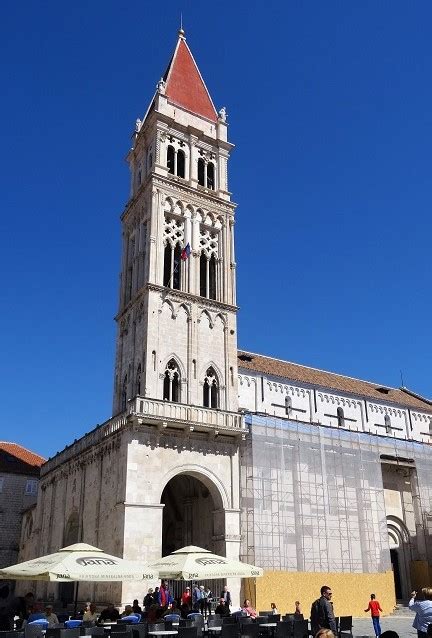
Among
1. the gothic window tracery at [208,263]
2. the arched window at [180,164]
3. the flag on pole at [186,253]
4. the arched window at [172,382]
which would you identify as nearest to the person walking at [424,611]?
the arched window at [172,382]

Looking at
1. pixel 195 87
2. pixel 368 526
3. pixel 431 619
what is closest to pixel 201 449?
pixel 368 526

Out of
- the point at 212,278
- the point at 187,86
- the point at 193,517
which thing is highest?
the point at 187,86

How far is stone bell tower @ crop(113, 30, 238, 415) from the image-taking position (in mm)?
31266

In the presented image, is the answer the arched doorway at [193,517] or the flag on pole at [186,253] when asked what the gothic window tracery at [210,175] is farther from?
the arched doorway at [193,517]

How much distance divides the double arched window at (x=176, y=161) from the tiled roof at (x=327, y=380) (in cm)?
1184

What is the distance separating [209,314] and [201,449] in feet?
26.2

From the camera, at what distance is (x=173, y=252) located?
111ft

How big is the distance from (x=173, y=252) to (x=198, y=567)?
19.8 meters

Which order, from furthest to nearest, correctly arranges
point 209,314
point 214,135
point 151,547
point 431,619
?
point 214,135, point 209,314, point 151,547, point 431,619

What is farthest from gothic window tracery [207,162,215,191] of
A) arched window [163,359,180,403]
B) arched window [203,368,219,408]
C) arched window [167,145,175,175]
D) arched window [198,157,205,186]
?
arched window [163,359,180,403]

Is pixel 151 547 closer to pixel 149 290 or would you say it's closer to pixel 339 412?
pixel 149 290

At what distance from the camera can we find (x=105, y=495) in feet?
92.3

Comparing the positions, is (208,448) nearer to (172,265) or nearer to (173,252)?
(172,265)

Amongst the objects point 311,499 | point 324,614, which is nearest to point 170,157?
point 311,499
